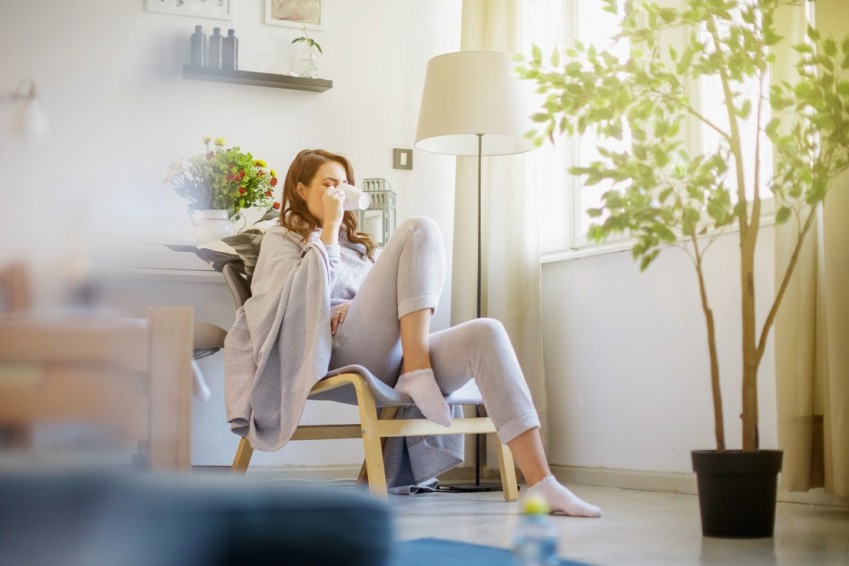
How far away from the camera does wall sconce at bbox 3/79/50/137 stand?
0.49 m

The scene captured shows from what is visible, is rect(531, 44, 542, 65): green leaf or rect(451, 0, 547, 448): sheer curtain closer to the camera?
rect(531, 44, 542, 65): green leaf

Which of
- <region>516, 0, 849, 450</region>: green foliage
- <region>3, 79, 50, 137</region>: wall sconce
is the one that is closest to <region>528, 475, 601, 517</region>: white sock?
<region>516, 0, 849, 450</region>: green foliage

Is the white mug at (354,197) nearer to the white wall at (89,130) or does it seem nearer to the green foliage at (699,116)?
the green foliage at (699,116)

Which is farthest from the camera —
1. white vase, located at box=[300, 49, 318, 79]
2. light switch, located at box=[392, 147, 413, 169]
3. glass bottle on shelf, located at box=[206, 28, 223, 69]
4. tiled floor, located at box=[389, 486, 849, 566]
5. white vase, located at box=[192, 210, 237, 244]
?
light switch, located at box=[392, 147, 413, 169]

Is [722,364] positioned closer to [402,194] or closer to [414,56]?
[402,194]

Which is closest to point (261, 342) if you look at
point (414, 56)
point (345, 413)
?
point (345, 413)

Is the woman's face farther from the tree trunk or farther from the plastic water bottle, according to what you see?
the plastic water bottle

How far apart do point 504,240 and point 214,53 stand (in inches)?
44.9

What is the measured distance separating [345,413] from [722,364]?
4.38 ft

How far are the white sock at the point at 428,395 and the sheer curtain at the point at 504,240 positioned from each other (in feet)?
3.39

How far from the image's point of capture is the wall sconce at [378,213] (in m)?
Result: 3.32

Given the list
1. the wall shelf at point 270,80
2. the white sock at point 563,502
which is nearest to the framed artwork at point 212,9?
the wall shelf at point 270,80

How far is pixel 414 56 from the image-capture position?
3.59 m

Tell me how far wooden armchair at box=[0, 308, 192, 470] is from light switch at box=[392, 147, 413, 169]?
118 inches
